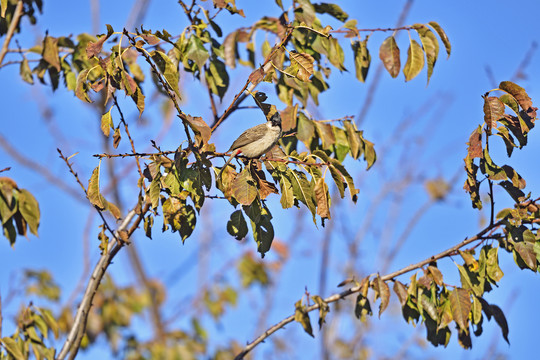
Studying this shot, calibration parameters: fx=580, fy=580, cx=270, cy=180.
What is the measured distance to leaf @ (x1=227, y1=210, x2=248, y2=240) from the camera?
2.60 m

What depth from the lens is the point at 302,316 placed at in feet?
9.87

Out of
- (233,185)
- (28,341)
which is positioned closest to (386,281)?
(233,185)

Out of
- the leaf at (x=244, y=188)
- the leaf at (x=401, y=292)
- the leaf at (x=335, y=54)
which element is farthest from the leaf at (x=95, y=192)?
the leaf at (x=335, y=54)

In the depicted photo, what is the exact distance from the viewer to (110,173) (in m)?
10.5

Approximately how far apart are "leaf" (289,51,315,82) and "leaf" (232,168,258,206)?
0.48 m

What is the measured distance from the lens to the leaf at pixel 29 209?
3.09 meters

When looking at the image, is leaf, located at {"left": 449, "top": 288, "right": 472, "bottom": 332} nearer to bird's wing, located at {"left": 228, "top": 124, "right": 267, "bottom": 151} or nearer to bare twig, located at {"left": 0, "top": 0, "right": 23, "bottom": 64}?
bird's wing, located at {"left": 228, "top": 124, "right": 267, "bottom": 151}

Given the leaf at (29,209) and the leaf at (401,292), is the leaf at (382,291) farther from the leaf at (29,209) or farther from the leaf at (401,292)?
the leaf at (29,209)

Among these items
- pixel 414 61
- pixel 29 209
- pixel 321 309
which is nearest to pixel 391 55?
pixel 414 61

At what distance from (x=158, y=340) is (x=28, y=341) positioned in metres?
4.75

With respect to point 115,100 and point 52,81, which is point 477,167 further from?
point 52,81

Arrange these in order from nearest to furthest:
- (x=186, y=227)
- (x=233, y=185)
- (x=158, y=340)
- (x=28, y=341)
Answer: (x=233, y=185)
(x=186, y=227)
(x=28, y=341)
(x=158, y=340)

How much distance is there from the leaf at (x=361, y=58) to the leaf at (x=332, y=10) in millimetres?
245

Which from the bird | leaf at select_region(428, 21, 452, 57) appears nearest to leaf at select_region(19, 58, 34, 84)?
the bird
